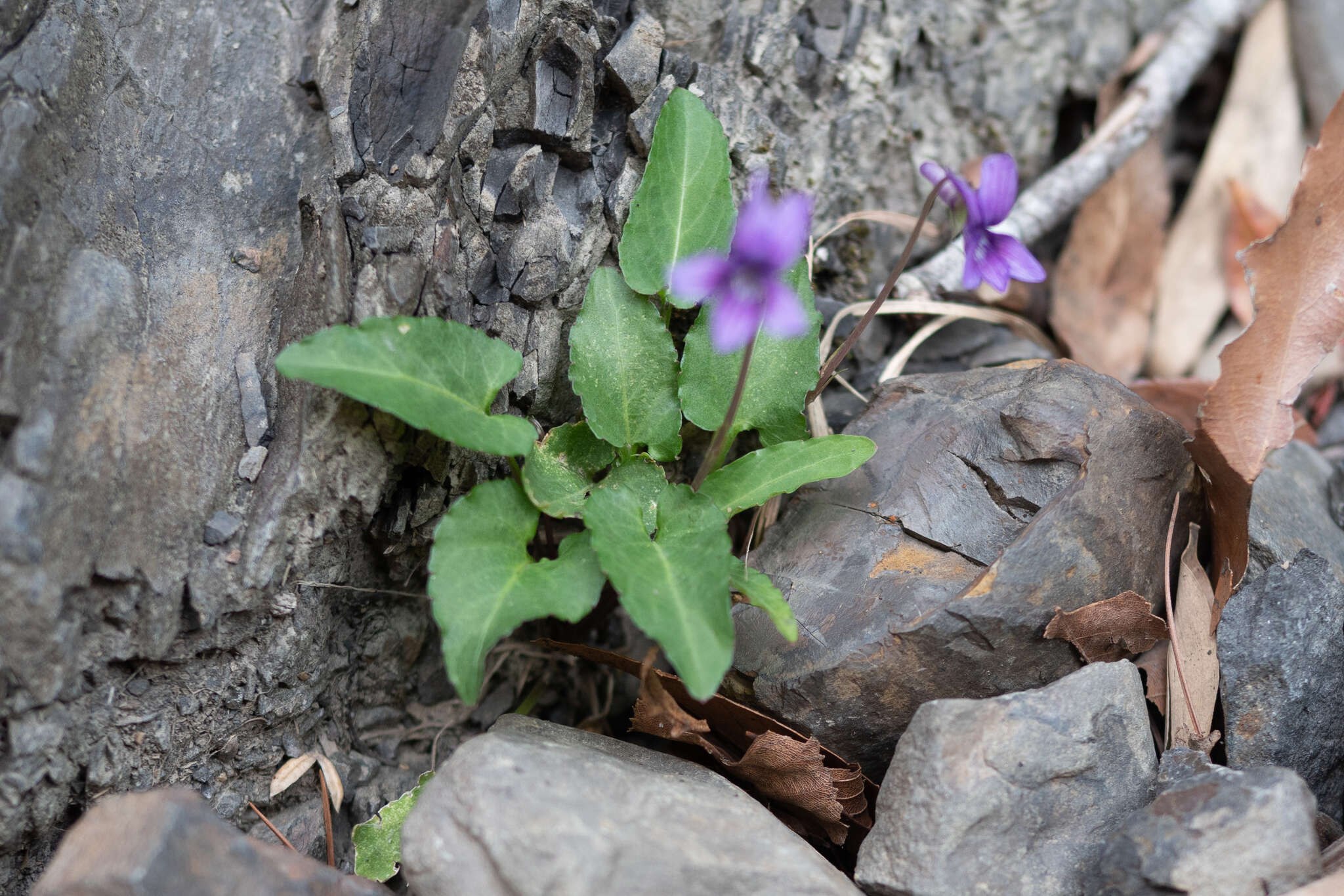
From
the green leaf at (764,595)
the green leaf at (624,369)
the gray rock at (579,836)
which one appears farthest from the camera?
the green leaf at (624,369)

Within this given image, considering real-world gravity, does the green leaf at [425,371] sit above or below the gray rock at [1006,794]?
above

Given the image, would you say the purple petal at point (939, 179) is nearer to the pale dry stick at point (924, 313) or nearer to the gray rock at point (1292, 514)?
the pale dry stick at point (924, 313)

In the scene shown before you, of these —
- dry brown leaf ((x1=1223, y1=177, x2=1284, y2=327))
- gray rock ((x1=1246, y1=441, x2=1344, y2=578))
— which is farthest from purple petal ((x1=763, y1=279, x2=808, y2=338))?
dry brown leaf ((x1=1223, y1=177, x2=1284, y2=327))

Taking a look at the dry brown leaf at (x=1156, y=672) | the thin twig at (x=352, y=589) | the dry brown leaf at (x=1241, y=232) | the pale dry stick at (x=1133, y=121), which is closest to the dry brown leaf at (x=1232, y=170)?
the dry brown leaf at (x=1241, y=232)

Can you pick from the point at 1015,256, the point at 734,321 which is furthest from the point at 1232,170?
the point at 734,321

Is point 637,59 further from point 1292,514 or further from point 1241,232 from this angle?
point 1241,232

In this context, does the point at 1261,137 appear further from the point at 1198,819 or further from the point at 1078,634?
the point at 1198,819

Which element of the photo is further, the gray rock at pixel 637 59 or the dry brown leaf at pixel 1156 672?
the gray rock at pixel 637 59

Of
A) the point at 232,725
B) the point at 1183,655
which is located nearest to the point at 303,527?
the point at 232,725
